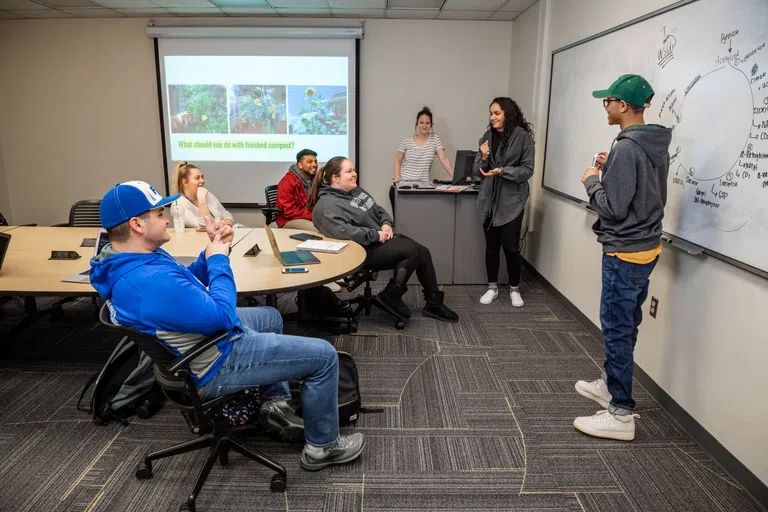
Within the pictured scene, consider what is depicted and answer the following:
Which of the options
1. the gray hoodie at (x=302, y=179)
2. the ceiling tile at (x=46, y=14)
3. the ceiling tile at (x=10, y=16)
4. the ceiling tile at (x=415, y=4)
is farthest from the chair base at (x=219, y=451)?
the ceiling tile at (x=10, y=16)

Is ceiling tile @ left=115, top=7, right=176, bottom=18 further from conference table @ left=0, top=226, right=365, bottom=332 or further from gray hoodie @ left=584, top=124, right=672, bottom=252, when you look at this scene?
gray hoodie @ left=584, top=124, right=672, bottom=252

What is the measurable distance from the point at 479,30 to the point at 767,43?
157 inches

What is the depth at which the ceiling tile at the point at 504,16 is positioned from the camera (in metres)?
5.09

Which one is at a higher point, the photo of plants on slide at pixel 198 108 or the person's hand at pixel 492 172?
the photo of plants on slide at pixel 198 108

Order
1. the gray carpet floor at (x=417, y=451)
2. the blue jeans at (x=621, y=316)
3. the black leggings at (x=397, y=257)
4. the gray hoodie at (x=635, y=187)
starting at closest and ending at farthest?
the gray carpet floor at (x=417, y=451) → the gray hoodie at (x=635, y=187) → the blue jeans at (x=621, y=316) → the black leggings at (x=397, y=257)

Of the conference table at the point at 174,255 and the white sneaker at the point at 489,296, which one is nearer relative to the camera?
the conference table at the point at 174,255

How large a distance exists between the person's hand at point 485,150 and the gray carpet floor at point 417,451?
1.49 metres

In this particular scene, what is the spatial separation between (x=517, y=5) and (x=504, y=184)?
203 cm

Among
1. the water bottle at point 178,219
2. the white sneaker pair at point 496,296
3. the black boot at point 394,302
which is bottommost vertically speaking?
the white sneaker pair at point 496,296

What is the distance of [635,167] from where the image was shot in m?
2.06

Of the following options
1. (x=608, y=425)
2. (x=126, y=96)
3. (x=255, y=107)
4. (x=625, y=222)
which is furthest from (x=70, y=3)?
(x=608, y=425)

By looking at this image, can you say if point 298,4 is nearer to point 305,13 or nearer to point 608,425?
point 305,13

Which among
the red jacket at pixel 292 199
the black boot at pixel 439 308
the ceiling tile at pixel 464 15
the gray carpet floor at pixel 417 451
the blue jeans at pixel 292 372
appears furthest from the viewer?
the ceiling tile at pixel 464 15

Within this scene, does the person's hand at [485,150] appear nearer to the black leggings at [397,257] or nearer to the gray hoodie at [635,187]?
the black leggings at [397,257]
